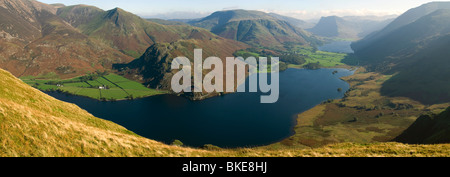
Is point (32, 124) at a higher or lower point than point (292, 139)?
higher

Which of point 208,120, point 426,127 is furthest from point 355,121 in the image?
point 208,120

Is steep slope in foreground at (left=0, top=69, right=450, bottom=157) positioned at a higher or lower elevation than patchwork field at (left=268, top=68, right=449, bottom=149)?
higher

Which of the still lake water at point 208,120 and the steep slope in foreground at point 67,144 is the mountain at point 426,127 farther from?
the steep slope in foreground at point 67,144

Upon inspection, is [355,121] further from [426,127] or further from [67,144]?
[67,144]

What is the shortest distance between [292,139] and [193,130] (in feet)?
218

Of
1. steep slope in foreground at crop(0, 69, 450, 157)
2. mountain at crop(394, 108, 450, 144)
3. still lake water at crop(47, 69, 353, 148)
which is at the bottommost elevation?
still lake water at crop(47, 69, 353, 148)

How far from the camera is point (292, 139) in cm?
12712

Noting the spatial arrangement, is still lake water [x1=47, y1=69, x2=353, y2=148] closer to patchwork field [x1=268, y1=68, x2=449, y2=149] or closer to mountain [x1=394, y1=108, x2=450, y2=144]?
patchwork field [x1=268, y1=68, x2=449, y2=149]

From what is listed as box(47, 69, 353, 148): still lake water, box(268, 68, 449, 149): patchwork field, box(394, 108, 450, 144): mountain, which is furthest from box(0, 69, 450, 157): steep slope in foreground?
box(47, 69, 353, 148): still lake water

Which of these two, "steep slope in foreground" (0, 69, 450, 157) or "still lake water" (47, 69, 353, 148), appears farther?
"still lake water" (47, 69, 353, 148)
